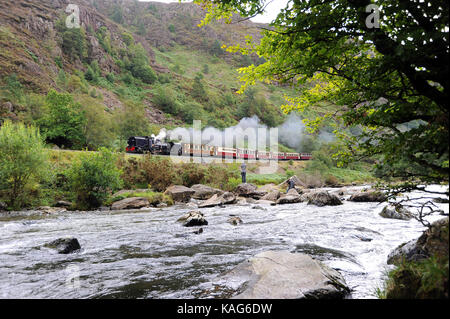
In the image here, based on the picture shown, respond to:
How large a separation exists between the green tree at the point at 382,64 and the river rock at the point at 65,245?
21.5 ft

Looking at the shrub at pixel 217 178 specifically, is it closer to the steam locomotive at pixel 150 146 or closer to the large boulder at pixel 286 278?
the steam locomotive at pixel 150 146

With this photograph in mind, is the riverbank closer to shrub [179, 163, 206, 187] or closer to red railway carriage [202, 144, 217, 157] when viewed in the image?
shrub [179, 163, 206, 187]

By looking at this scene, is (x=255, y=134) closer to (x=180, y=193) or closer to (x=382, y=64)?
(x=180, y=193)

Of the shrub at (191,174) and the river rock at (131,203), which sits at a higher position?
the shrub at (191,174)

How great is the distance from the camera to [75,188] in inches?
732

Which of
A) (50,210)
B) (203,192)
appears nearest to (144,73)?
(203,192)

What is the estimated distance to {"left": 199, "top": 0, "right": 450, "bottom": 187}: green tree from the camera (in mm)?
3043

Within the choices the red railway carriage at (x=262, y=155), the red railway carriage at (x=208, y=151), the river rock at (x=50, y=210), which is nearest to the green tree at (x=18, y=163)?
the river rock at (x=50, y=210)

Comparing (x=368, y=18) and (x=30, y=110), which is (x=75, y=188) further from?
(x=30, y=110)

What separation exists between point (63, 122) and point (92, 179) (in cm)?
1865

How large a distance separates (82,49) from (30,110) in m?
76.1

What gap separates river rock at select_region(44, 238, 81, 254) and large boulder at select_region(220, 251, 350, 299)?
500 centimetres

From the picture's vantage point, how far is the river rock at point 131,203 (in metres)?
18.9
